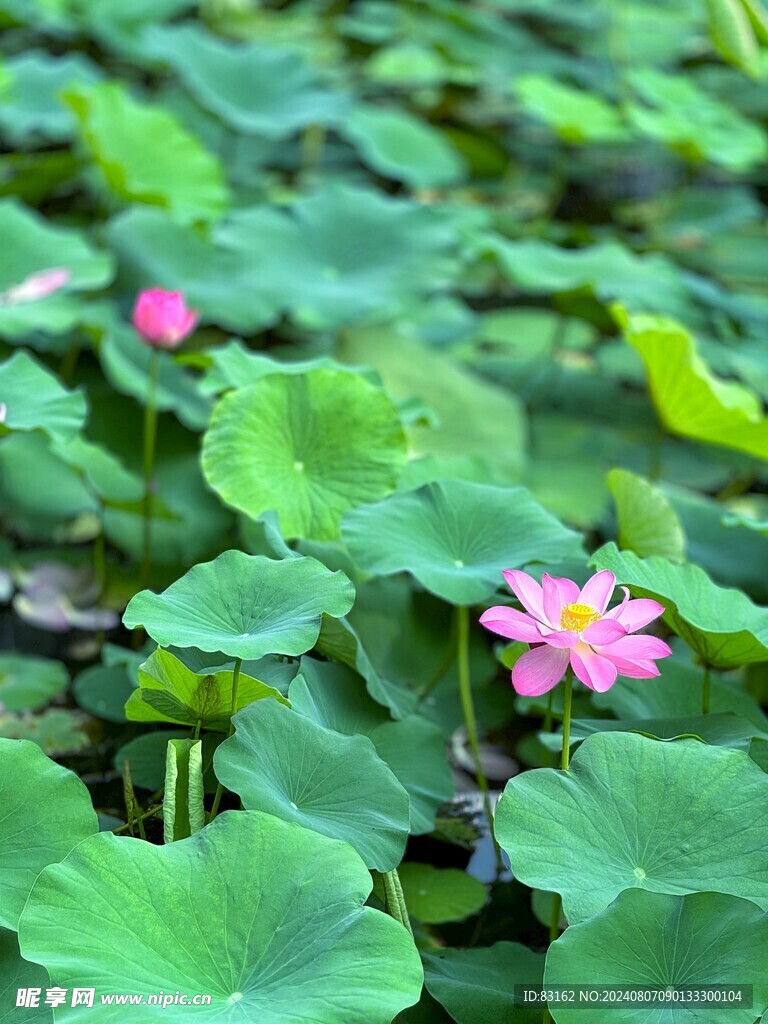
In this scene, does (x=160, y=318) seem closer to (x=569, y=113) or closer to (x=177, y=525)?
(x=177, y=525)

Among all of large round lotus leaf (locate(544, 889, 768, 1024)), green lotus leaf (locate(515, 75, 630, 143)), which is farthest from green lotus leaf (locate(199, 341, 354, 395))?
green lotus leaf (locate(515, 75, 630, 143))

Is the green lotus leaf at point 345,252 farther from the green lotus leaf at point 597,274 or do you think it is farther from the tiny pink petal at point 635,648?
the tiny pink petal at point 635,648

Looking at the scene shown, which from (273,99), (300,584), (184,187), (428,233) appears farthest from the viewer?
(273,99)

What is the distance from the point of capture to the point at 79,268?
1730 mm

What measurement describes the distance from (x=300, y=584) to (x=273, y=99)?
1.92 m

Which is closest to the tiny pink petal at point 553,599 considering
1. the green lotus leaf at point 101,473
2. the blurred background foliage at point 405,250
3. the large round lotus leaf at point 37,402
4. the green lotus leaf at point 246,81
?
the blurred background foliage at point 405,250

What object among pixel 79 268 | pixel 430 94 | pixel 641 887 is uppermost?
pixel 641 887

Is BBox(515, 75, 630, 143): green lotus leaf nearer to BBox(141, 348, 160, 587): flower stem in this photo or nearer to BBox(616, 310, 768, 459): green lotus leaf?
BBox(616, 310, 768, 459): green lotus leaf

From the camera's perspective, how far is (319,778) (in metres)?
0.85

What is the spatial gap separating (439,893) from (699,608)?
1.27ft

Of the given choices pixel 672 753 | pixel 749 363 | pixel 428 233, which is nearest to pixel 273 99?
pixel 428 233

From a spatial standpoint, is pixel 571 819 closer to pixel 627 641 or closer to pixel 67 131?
pixel 627 641

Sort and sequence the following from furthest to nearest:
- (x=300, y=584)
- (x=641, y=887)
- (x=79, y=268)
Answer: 1. (x=79, y=268)
2. (x=300, y=584)
3. (x=641, y=887)

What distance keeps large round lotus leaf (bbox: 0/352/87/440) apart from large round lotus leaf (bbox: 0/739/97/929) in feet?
1.33
